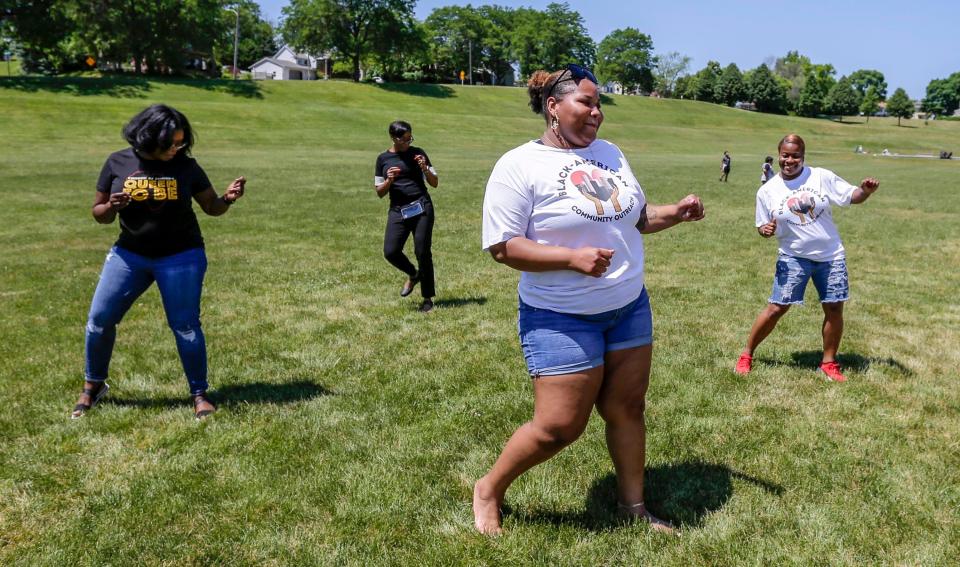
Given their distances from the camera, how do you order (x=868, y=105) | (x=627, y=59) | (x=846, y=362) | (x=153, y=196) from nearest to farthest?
(x=153, y=196) → (x=846, y=362) → (x=868, y=105) → (x=627, y=59)

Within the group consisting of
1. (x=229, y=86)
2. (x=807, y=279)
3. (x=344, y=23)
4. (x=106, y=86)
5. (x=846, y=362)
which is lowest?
(x=846, y=362)

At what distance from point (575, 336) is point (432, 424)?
1964mm

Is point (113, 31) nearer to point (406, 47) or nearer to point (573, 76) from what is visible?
point (406, 47)

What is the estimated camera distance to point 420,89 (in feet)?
251

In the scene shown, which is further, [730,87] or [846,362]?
[730,87]

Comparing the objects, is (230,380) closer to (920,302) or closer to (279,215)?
(920,302)

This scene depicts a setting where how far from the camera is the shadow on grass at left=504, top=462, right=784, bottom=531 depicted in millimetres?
3539

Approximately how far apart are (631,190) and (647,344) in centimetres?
76

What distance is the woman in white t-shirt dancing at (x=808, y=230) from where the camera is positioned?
5.47 meters

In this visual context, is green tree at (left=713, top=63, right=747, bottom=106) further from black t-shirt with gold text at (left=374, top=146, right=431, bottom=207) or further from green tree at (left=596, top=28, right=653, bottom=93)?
black t-shirt with gold text at (left=374, top=146, right=431, bottom=207)

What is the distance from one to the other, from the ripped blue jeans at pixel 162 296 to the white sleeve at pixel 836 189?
4.94 metres

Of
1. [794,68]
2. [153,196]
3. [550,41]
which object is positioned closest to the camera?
[153,196]

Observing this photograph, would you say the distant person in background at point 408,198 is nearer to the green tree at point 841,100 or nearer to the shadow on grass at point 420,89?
the shadow on grass at point 420,89

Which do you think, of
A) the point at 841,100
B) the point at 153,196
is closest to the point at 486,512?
the point at 153,196
